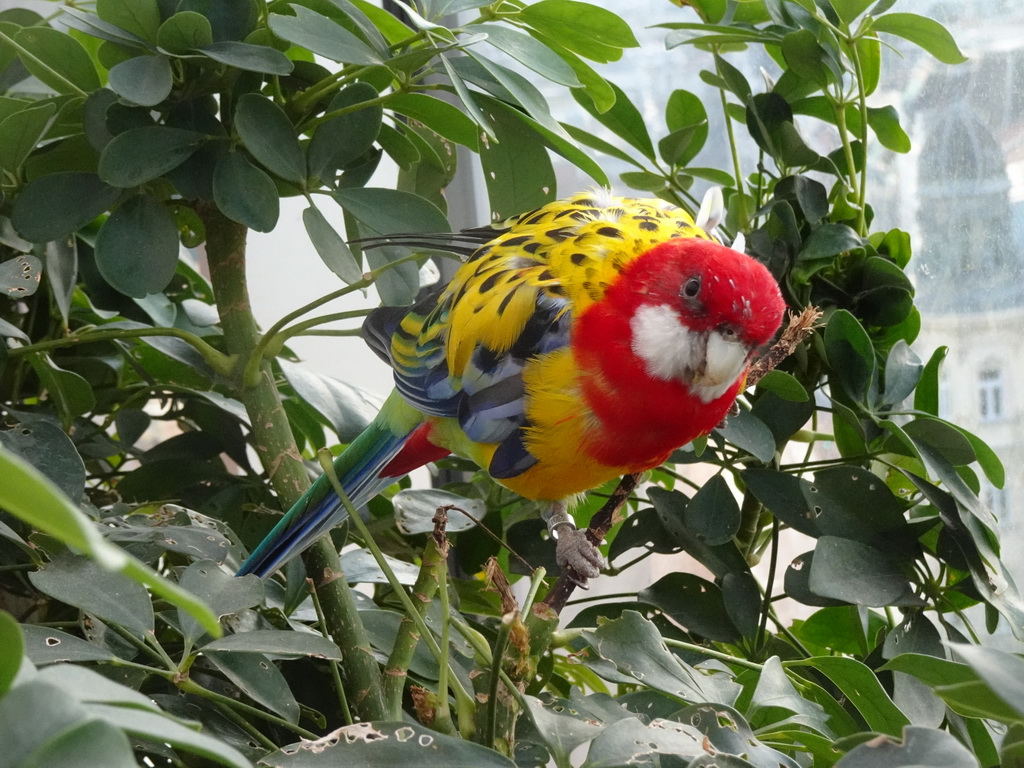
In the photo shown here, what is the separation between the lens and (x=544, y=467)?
0.76 m

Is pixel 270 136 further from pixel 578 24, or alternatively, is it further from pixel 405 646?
pixel 405 646

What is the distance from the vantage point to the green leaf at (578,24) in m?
0.68

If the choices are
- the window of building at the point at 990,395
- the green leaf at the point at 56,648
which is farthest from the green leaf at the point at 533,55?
the window of building at the point at 990,395

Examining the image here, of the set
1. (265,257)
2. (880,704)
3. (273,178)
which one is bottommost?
(880,704)

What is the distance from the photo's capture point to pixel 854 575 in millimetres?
653

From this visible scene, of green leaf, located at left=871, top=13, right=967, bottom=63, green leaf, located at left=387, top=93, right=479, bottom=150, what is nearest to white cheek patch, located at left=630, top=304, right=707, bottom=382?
green leaf, located at left=387, top=93, right=479, bottom=150

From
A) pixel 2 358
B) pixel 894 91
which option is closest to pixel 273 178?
pixel 2 358

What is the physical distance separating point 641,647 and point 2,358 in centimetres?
58

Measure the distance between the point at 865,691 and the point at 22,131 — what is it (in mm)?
721

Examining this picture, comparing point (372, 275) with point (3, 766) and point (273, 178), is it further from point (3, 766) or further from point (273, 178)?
point (3, 766)

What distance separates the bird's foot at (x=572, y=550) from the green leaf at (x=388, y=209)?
293 mm

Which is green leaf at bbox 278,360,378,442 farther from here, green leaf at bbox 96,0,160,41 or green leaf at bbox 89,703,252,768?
green leaf at bbox 89,703,252,768

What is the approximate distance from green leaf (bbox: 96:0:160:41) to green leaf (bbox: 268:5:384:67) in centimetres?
12

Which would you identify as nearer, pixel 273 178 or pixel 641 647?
pixel 641 647
